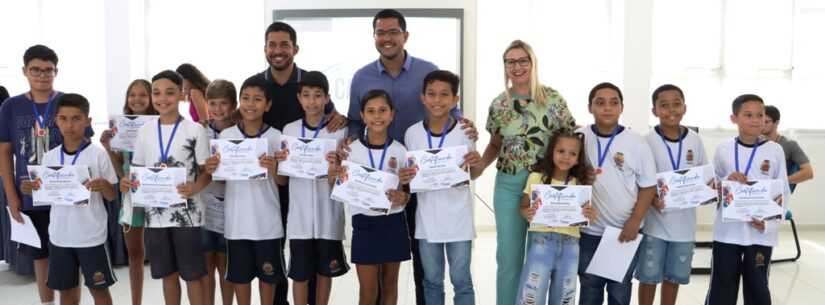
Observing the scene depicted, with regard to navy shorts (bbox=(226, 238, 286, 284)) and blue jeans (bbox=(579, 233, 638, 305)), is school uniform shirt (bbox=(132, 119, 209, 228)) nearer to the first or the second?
navy shorts (bbox=(226, 238, 286, 284))

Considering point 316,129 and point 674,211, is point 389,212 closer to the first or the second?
point 316,129

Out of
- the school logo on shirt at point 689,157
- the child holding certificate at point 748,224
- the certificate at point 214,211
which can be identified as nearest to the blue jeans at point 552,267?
the school logo on shirt at point 689,157

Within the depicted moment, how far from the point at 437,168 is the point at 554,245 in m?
0.64

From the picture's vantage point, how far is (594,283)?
2.99 m

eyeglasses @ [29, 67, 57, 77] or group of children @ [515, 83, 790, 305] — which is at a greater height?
eyeglasses @ [29, 67, 57, 77]

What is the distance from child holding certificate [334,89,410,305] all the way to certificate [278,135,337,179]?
89 millimetres

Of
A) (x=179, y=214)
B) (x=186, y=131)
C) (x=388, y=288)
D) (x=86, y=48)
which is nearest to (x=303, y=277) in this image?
(x=388, y=288)

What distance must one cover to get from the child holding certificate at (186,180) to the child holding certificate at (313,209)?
41cm

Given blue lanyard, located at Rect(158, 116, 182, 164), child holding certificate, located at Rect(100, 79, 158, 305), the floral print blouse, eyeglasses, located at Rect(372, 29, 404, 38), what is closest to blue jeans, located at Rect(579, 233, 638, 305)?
the floral print blouse

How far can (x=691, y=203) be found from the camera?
9.51 ft

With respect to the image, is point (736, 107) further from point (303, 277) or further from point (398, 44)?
point (303, 277)

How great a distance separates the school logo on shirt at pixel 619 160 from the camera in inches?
113

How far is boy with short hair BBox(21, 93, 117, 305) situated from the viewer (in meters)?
2.93

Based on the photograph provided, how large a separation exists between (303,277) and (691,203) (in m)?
1.84
